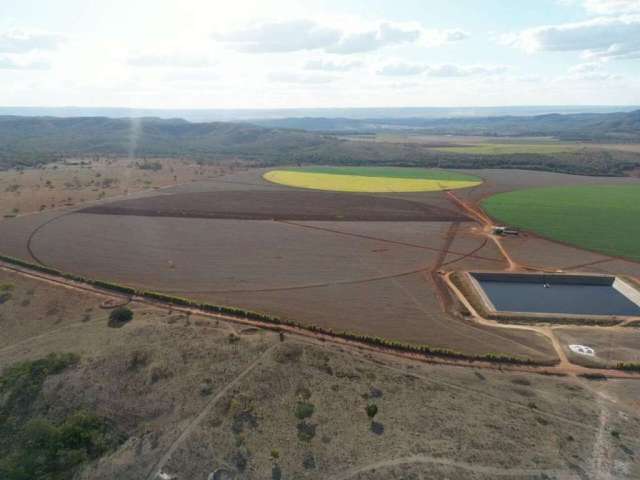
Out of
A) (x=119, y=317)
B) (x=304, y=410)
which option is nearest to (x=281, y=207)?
(x=119, y=317)

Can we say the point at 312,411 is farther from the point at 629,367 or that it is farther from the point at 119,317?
the point at 629,367

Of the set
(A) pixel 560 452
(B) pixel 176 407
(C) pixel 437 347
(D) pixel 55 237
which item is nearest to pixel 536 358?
(C) pixel 437 347

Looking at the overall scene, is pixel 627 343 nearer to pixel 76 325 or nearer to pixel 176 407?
pixel 176 407

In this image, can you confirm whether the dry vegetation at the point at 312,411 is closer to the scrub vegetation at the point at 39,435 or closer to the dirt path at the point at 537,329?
the scrub vegetation at the point at 39,435

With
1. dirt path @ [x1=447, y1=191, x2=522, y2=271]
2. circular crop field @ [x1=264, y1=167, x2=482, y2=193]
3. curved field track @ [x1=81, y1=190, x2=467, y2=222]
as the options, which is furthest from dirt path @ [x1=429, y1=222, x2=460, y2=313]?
circular crop field @ [x1=264, y1=167, x2=482, y2=193]

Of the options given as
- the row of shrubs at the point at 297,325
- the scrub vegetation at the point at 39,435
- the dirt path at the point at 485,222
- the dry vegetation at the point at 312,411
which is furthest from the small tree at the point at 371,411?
the dirt path at the point at 485,222

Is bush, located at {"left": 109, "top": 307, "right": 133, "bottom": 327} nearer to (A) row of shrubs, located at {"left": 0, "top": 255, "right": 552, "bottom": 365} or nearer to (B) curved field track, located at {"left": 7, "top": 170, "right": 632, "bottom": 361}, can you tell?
(A) row of shrubs, located at {"left": 0, "top": 255, "right": 552, "bottom": 365}
